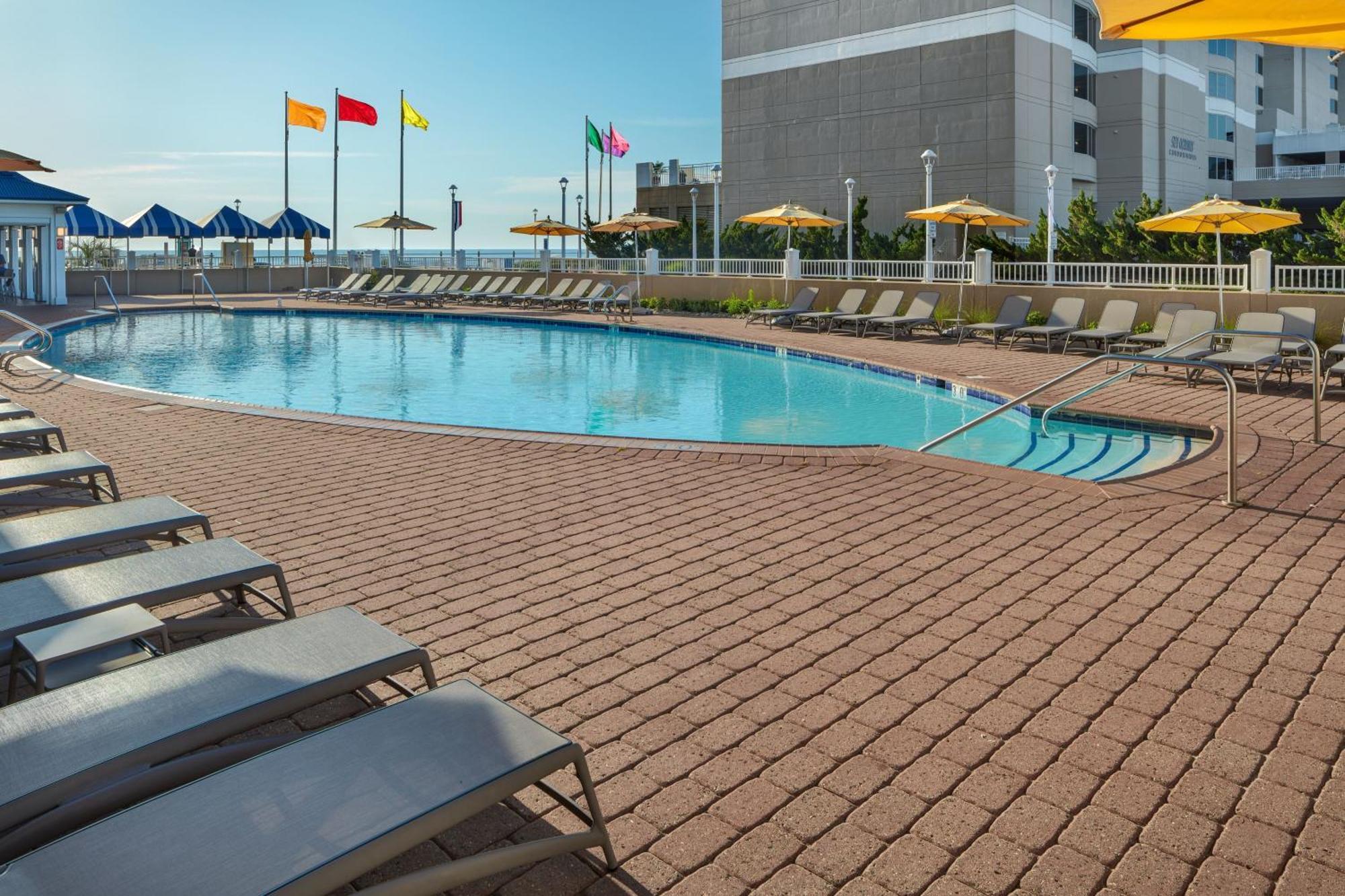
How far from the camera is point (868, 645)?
14.0 feet

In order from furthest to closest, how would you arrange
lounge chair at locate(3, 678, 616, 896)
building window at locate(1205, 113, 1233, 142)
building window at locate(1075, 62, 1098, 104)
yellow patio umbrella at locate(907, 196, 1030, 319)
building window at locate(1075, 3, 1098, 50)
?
1. building window at locate(1205, 113, 1233, 142)
2. building window at locate(1075, 62, 1098, 104)
3. building window at locate(1075, 3, 1098, 50)
4. yellow patio umbrella at locate(907, 196, 1030, 319)
5. lounge chair at locate(3, 678, 616, 896)

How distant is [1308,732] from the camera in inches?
137

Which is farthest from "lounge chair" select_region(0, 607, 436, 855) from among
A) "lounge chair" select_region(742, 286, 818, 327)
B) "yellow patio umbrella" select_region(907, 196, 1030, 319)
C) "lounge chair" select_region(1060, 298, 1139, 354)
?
"lounge chair" select_region(742, 286, 818, 327)

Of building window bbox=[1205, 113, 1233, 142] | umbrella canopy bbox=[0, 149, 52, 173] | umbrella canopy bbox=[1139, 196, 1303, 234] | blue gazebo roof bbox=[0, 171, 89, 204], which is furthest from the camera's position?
building window bbox=[1205, 113, 1233, 142]

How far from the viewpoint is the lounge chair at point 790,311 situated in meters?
21.2

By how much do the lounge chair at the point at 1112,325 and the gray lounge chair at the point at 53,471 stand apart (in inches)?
535

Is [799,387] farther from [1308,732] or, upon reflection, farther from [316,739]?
[316,739]

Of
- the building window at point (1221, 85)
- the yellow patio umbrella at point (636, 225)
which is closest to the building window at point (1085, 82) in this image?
the building window at point (1221, 85)

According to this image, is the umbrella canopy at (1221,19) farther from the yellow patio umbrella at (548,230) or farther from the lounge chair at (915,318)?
the yellow patio umbrella at (548,230)

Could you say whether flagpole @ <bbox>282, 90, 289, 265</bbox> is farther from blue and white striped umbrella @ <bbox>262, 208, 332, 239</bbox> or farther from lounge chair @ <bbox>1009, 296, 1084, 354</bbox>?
lounge chair @ <bbox>1009, 296, 1084, 354</bbox>

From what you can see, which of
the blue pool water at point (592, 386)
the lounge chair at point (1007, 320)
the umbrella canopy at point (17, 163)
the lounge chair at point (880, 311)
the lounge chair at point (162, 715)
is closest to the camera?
the lounge chair at point (162, 715)

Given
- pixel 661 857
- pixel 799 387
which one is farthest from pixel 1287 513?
pixel 799 387

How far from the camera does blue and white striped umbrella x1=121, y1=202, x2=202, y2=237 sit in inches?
1227

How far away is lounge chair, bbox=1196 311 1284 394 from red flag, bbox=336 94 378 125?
110 feet
